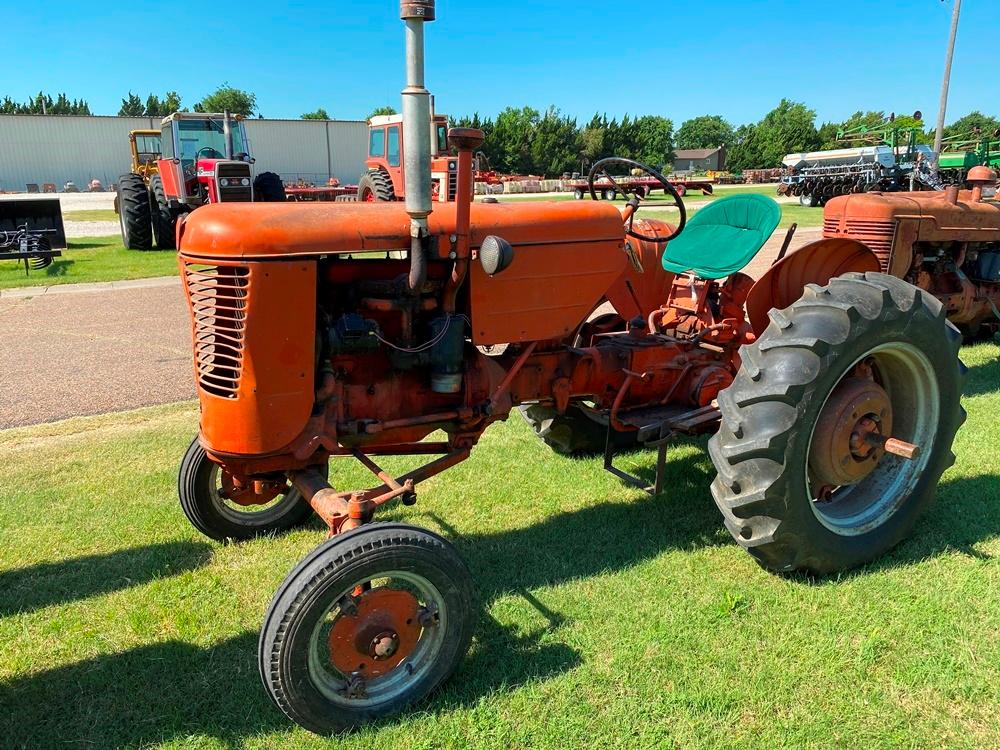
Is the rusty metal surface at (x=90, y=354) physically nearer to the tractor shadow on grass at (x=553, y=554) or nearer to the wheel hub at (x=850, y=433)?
the tractor shadow on grass at (x=553, y=554)

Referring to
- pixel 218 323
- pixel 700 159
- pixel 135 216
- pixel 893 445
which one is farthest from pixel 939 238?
pixel 700 159

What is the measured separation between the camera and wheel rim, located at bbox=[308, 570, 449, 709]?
2273 mm

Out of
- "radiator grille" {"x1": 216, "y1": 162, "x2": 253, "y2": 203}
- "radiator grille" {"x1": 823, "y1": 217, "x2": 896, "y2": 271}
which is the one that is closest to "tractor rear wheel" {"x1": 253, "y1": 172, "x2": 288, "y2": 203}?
"radiator grille" {"x1": 216, "y1": 162, "x2": 253, "y2": 203}

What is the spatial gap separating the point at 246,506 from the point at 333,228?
5.44 feet

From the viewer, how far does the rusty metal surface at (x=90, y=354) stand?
554 cm

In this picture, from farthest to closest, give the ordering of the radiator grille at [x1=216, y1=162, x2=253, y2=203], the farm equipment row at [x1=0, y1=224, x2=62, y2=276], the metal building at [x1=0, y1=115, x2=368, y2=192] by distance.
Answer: the metal building at [x1=0, y1=115, x2=368, y2=192], the radiator grille at [x1=216, y1=162, x2=253, y2=203], the farm equipment row at [x1=0, y1=224, x2=62, y2=276]

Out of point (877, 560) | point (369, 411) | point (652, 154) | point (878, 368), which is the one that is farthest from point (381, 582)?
point (652, 154)

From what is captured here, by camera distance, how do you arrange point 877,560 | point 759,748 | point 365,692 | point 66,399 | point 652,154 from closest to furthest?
point 759,748 < point 365,692 < point 877,560 < point 66,399 < point 652,154

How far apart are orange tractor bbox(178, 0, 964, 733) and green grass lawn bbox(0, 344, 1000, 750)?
0.20m

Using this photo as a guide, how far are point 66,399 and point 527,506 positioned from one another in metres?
4.01

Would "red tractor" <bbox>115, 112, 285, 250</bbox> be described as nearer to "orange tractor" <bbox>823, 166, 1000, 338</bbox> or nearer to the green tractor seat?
"orange tractor" <bbox>823, 166, 1000, 338</bbox>

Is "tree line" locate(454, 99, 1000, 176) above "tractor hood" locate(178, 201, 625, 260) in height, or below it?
above

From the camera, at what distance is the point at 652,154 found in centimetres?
6475

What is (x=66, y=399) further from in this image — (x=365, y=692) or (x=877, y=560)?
(x=877, y=560)
